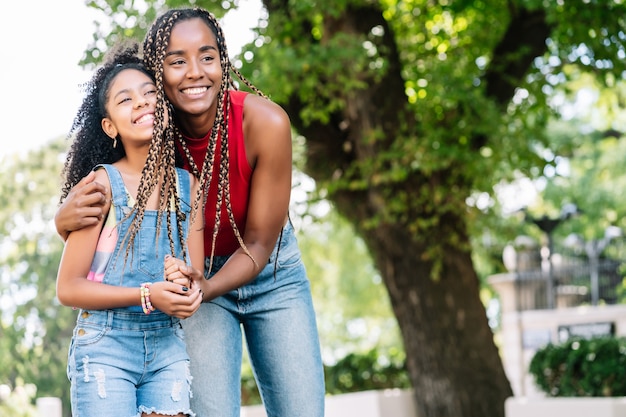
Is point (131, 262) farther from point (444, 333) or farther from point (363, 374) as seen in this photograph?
point (363, 374)

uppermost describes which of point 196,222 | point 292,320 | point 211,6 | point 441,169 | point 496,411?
point 211,6

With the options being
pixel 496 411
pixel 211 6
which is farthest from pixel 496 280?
pixel 211 6

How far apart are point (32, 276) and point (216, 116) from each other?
17506mm

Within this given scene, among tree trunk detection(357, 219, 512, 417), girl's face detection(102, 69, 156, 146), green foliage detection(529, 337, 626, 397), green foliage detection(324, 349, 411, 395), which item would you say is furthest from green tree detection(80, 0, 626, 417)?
girl's face detection(102, 69, 156, 146)

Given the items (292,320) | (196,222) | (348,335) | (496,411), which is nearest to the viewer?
(196,222)

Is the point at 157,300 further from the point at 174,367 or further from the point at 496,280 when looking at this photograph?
the point at 496,280

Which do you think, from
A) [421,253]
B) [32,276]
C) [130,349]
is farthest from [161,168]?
[32,276]

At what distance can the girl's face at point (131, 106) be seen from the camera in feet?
10.4

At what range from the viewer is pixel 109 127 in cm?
324

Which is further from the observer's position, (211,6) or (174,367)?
(211,6)

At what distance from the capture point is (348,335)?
88.5ft

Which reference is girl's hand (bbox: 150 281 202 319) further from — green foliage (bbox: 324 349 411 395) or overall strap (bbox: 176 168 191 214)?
green foliage (bbox: 324 349 411 395)

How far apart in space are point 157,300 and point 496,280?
1563 centimetres

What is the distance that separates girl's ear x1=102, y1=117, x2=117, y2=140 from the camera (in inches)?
127
